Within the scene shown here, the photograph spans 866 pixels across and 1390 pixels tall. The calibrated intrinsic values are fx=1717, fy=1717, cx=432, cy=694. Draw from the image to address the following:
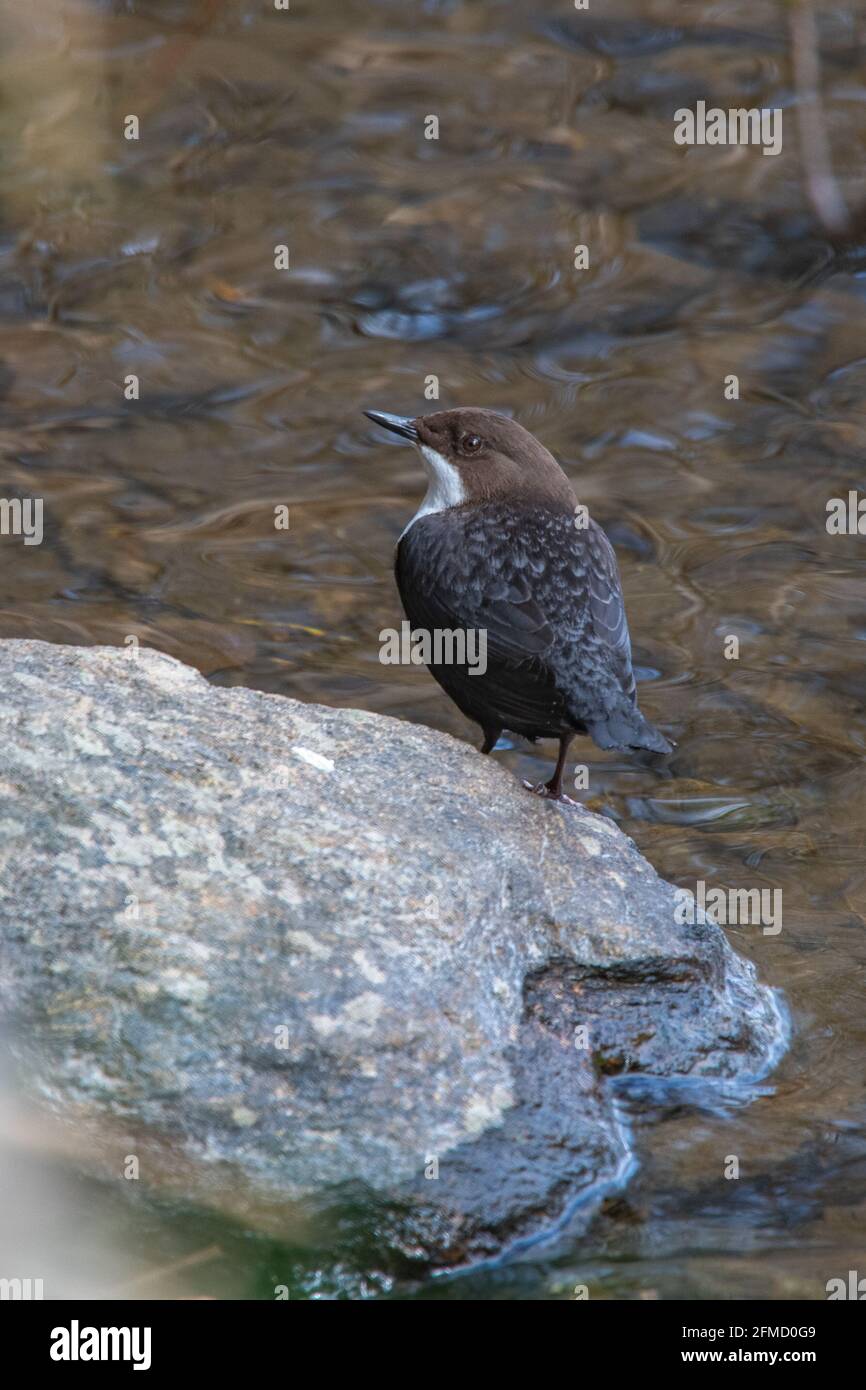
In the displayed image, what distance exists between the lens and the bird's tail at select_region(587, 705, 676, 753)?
4336mm

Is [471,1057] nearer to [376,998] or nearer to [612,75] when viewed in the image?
[376,998]

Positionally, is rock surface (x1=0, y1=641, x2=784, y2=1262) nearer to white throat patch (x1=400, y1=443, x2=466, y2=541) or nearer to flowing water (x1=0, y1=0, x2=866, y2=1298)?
flowing water (x1=0, y1=0, x2=866, y2=1298)

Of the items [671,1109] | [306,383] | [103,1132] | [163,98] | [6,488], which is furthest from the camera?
[163,98]

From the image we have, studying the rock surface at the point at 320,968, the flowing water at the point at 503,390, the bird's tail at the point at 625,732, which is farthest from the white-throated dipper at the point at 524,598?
the flowing water at the point at 503,390

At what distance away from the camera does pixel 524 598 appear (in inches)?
178

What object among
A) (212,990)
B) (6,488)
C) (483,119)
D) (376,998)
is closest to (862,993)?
(376,998)

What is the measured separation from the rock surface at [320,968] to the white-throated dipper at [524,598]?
0.32 meters

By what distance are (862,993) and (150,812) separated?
2084 mm

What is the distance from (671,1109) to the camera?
4.07m

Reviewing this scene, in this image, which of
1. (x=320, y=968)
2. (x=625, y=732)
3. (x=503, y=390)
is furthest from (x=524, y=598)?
(x=503, y=390)

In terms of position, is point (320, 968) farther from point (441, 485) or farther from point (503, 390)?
point (503, 390)

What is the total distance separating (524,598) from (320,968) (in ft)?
4.38

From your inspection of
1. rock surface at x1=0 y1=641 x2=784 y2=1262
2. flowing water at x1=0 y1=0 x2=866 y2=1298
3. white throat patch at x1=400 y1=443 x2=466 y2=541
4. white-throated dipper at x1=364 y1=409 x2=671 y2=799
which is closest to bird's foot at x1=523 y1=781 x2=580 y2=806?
white-throated dipper at x1=364 y1=409 x2=671 y2=799

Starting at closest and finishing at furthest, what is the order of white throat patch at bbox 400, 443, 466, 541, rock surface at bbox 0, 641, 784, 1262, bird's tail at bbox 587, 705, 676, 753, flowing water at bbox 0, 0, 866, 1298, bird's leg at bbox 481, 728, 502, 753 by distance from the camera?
rock surface at bbox 0, 641, 784, 1262 → flowing water at bbox 0, 0, 866, 1298 → bird's tail at bbox 587, 705, 676, 753 → bird's leg at bbox 481, 728, 502, 753 → white throat patch at bbox 400, 443, 466, 541
